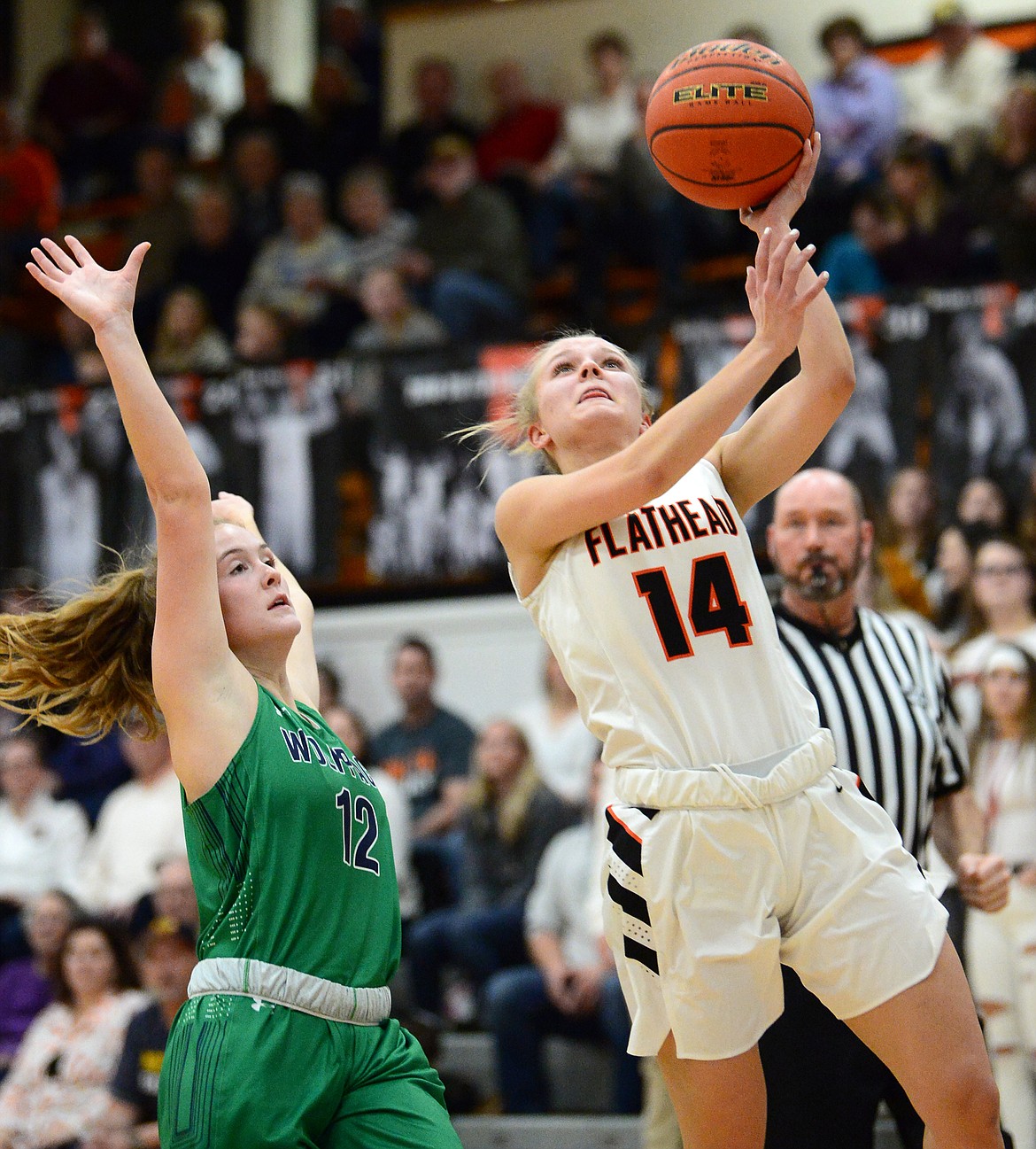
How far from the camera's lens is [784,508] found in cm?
441

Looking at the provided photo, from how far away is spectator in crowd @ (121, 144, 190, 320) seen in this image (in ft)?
38.3

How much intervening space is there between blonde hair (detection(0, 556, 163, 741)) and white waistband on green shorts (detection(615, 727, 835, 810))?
110cm

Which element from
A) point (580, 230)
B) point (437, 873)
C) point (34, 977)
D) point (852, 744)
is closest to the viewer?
point (852, 744)

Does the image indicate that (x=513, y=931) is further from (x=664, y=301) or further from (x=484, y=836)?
(x=664, y=301)

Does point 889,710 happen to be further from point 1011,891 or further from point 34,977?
point 34,977

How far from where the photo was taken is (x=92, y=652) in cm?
342

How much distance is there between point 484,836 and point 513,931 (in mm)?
491

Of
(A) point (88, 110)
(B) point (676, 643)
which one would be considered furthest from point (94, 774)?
(A) point (88, 110)

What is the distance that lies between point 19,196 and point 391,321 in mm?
4516

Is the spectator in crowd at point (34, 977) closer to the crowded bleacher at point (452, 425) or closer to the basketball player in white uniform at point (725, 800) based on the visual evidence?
the crowded bleacher at point (452, 425)

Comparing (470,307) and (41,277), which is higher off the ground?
(470,307)

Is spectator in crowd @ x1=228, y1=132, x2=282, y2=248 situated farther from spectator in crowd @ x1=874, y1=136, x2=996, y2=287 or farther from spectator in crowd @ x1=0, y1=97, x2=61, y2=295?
spectator in crowd @ x1=874, y1=136, x2=996, y2=287

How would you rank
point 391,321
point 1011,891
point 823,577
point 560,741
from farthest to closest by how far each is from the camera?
point 391,321, point 560,741, point 1011,891, point 823,577

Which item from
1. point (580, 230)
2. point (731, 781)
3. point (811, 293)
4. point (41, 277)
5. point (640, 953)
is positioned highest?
point (580, 230)
